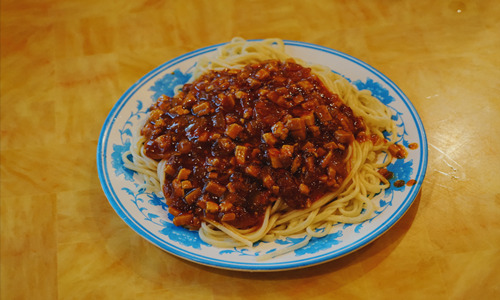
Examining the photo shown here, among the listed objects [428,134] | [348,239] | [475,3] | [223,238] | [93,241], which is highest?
[475,3]

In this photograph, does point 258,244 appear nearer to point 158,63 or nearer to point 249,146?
point 249,146

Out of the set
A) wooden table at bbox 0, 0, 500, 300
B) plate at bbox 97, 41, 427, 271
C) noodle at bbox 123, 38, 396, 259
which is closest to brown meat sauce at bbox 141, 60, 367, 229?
noodle at bbox 123, 38, 396, 259

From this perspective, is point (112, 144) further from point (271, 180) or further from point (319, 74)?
point (319, 74)

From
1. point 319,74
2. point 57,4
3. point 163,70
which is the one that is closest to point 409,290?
point 319,74

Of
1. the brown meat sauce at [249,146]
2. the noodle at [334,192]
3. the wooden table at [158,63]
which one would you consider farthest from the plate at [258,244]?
the wooden table at [158,63]

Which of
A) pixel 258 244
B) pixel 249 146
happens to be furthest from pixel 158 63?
pixel 258 244

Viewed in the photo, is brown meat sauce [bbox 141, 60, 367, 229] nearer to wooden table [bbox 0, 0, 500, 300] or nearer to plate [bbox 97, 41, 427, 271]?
plate [bbox 97, 41, 427, 271]
